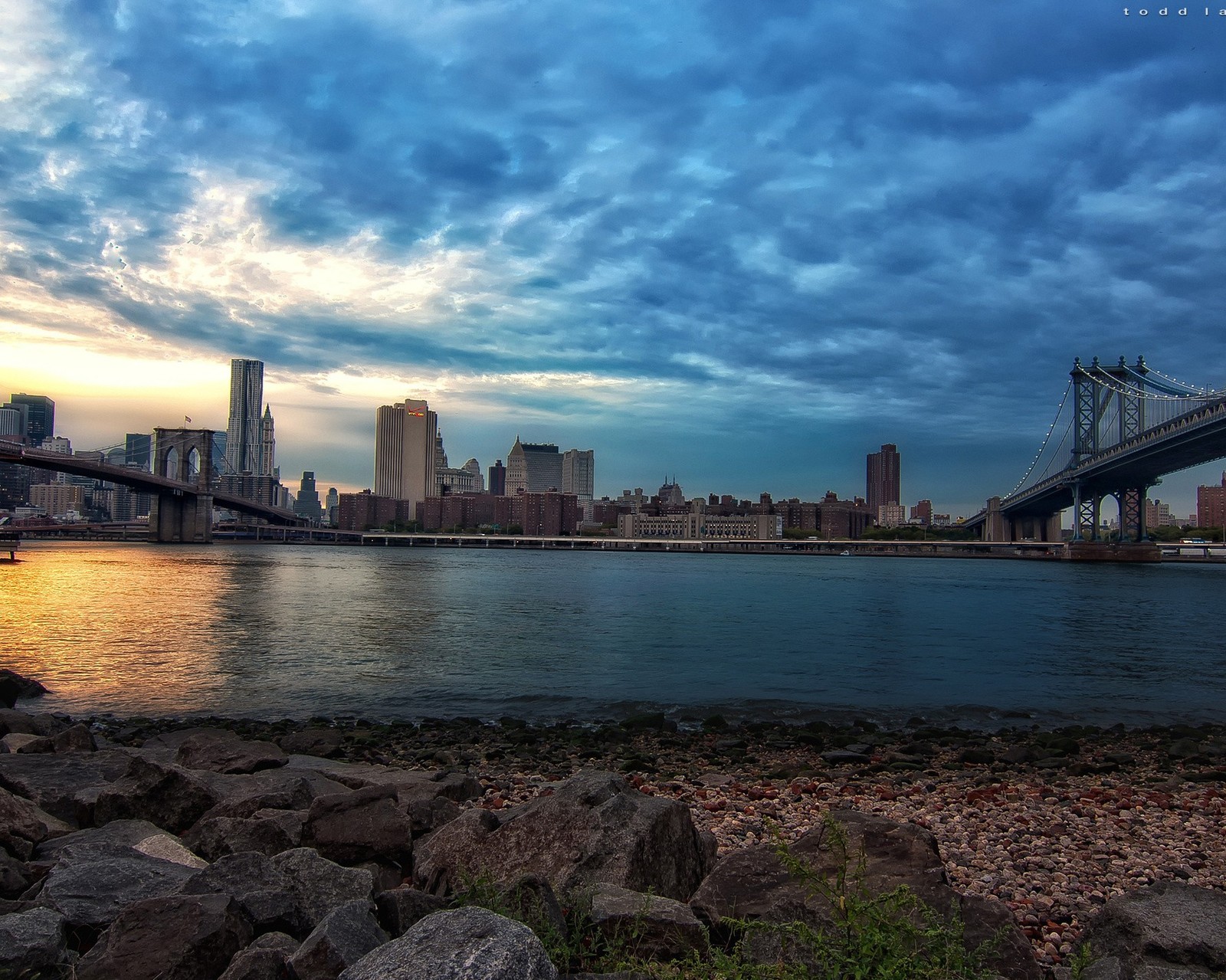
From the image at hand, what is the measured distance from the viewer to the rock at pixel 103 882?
133 inches

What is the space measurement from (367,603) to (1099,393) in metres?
90.4

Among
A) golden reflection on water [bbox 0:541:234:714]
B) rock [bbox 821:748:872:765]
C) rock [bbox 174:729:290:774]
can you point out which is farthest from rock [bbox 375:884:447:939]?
golden reflection on water [bbox 0:541:234:714]

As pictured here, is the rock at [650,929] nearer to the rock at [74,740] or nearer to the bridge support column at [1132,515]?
the rock at [74,740]

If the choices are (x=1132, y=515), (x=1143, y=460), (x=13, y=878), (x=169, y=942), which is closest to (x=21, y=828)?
(x=13, y=878)

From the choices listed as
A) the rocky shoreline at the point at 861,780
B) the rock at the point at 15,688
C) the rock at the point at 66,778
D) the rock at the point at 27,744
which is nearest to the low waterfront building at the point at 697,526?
the rock at the point at 15,688

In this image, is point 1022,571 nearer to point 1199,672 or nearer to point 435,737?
point 1199,672

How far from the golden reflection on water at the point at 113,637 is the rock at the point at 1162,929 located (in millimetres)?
13296

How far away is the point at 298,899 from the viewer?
3.43 m

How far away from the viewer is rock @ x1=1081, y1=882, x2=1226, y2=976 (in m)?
3.25

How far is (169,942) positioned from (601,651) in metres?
17.8

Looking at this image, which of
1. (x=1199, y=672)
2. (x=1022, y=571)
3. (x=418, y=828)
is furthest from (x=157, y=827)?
(x=1022, y=571)

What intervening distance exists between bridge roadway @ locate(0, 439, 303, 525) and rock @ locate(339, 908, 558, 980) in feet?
274

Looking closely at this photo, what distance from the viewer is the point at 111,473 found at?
8450 centimetres

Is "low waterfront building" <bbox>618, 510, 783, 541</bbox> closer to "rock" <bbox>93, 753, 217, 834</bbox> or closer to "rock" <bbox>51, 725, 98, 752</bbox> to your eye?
"rock" <bbox>51, 725, 98, 752</bbox>
